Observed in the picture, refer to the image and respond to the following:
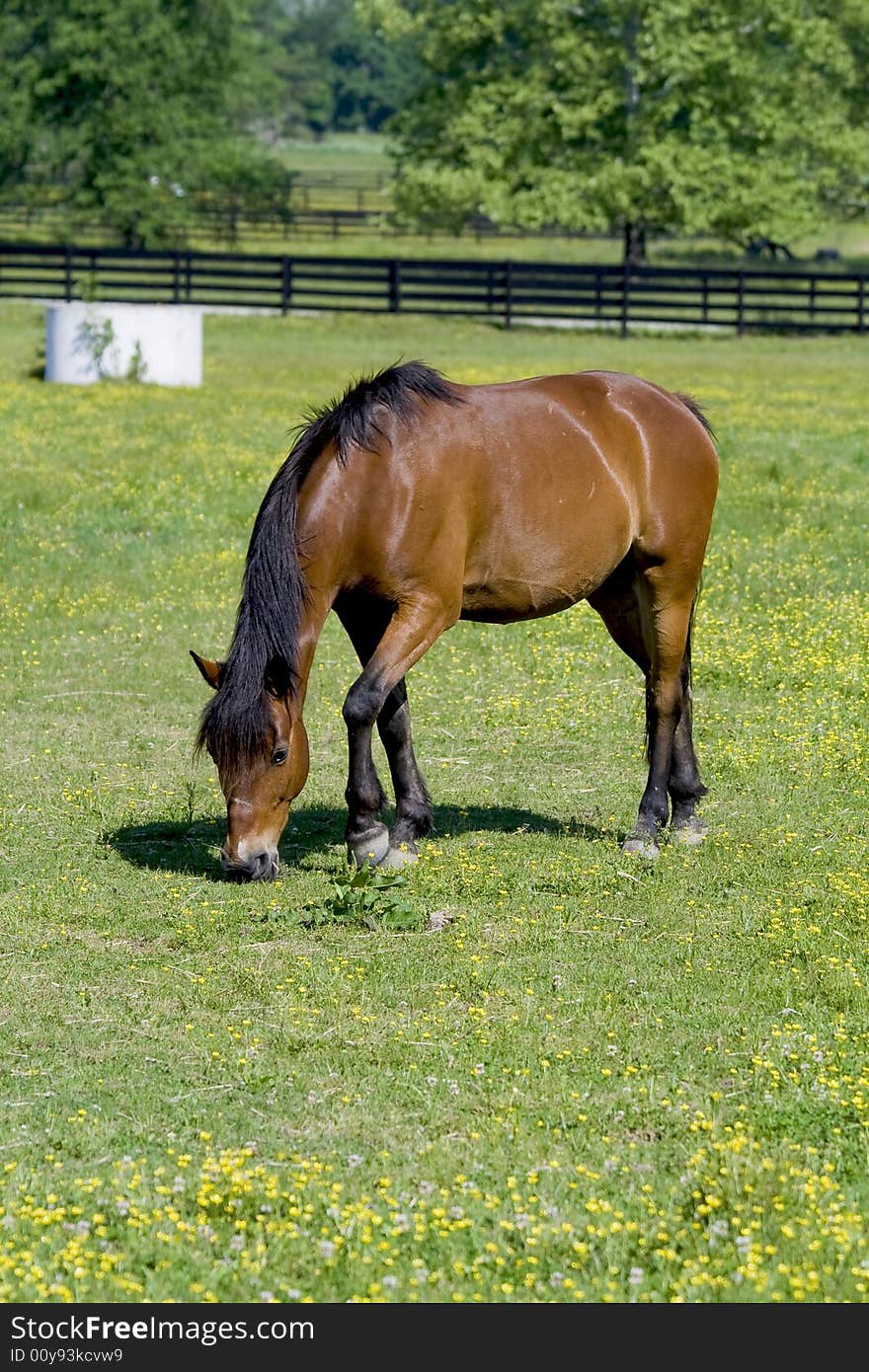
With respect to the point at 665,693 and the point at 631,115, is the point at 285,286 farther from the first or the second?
the point at 665,693

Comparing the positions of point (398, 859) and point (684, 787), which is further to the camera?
point (684, 787)

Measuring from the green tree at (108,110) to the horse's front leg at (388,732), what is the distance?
1766 inches

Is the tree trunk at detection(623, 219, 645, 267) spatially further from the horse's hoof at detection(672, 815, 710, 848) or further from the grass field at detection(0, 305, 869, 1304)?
the horse's hoof at detection(672, 815, 710, 848)

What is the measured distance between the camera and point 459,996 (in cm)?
648

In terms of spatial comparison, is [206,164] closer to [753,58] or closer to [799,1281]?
[753,58]

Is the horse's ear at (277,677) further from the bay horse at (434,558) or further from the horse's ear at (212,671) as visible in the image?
the horse's ear at (212,671)

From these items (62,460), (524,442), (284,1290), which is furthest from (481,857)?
(62,460)

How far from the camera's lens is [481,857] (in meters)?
8.16

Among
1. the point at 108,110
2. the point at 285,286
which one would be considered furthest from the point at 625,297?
the point at 108,110

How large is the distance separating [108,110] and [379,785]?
47.2 metres

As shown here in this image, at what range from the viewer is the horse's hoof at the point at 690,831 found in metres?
8.52

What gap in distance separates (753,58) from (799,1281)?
4148cm

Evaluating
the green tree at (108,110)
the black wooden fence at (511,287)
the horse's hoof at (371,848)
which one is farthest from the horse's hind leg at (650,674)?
the green tree at (108,110)

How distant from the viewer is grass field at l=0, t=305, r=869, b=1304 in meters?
4.64
